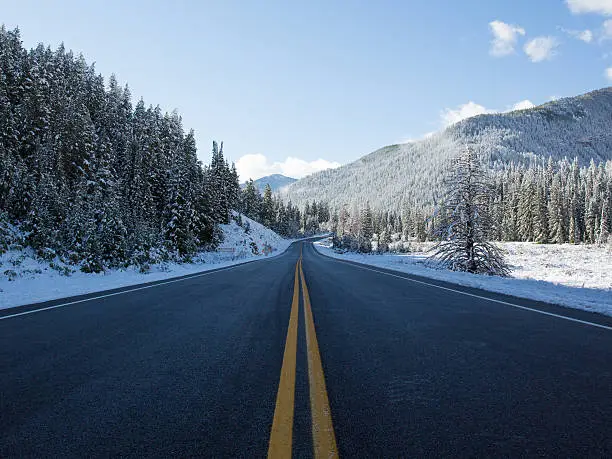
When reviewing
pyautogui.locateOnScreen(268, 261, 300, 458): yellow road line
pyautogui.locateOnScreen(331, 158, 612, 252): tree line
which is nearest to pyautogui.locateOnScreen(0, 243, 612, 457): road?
pyautogui.locateOnScreen(268, 261, 300, 458): yellow road line

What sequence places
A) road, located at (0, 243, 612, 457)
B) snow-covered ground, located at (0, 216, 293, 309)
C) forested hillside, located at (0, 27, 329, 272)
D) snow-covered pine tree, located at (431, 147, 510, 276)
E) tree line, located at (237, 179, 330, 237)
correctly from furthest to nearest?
tree line, located at (237, 179, 330, 237)
snow-covered pine tree, located at (431, 147, 510, 276)
forested hillside, located at (0, 27, 329, 272)
snow-covered ground, located at (0, 216, 293, 309)
road, located at (0, 243, 612, 457)

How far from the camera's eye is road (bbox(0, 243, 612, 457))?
2.04 meters

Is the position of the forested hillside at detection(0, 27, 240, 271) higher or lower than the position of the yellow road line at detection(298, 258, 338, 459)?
higher

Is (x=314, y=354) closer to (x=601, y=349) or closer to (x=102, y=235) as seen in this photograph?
(x=601, y=349)

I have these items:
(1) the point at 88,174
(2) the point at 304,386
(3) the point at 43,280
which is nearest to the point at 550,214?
(1) the point at 88,174

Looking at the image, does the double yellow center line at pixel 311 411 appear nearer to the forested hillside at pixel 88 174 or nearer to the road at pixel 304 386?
the road at pixel 304 386

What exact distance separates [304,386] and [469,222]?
21.5 metres

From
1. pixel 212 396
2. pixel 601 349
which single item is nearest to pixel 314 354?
pixel 212 396

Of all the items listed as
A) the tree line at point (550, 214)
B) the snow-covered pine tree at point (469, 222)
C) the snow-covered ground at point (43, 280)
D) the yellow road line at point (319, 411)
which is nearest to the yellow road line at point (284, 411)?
the yellow road line at point (319, 411)

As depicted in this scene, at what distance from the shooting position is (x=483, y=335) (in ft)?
15.7

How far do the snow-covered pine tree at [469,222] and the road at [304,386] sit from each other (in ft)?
53.7

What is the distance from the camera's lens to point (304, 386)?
2.85 metres

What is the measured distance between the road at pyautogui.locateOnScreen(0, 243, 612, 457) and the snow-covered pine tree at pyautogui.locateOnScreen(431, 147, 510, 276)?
1638 centimetres

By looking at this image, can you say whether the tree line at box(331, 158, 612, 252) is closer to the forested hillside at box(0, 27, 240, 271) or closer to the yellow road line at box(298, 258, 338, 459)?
the forested hillside at box(0, 27, 240, 271)
